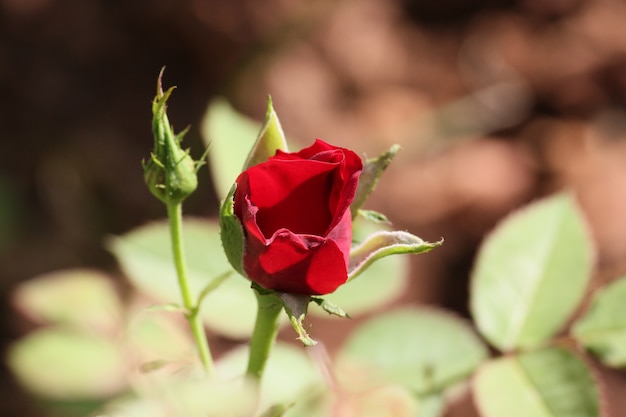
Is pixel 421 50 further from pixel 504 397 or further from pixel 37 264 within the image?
pixel 504 397

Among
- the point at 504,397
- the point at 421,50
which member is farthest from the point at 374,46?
the point at 504,397


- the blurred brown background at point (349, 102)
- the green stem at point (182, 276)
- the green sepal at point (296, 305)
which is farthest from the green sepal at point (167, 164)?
the blurred brown background at point (349, 102)

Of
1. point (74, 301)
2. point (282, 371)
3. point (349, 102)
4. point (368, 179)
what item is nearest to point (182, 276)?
point (368, 179)

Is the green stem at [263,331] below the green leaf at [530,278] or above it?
above

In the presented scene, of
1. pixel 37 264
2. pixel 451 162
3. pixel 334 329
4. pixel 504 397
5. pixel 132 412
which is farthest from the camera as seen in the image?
pixel 451 162

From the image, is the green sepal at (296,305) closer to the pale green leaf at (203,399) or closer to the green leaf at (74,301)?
the pale green leaf at (203,399)

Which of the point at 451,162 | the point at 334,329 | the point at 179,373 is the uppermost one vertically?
the point at 179,373
